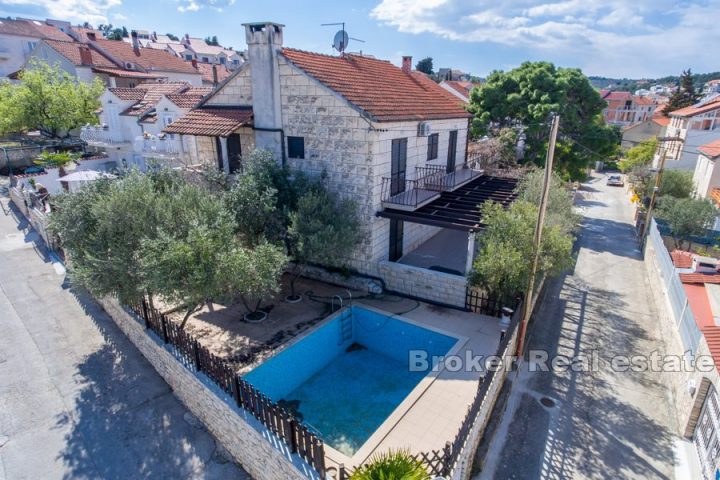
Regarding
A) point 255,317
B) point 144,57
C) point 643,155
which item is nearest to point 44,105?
point 144,57

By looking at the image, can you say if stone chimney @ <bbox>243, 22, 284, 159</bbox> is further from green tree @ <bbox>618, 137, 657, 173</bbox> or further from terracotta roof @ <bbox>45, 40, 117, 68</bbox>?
terracotta roof @ <bbox>45, 40, 117, 68</bbox>

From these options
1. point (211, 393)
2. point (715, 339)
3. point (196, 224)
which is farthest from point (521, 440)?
point (196, 224)

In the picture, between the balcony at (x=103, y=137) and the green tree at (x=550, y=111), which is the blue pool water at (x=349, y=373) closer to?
the green tree at (x=550, y=111)

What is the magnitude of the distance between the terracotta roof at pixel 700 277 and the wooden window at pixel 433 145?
10.4 m

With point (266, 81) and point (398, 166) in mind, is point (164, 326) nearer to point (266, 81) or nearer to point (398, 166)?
point (266, 81)

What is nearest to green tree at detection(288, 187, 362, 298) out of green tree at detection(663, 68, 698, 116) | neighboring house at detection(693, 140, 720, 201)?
neighboring house at detection(693, 140, 720, 201)

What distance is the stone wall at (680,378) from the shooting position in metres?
8.91

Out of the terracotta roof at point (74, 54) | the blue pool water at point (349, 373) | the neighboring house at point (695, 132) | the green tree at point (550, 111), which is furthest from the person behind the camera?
the terracotta roof at point (74, 54)

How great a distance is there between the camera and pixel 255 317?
1273 centimetres

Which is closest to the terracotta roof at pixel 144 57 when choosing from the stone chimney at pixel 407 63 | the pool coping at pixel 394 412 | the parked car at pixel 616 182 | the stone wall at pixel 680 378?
the stone chimney at pixel 407 63

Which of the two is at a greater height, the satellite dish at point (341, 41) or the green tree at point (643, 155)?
the satellite dish at point (341, 41)

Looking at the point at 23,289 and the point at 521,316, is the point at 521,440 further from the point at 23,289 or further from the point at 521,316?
the point at 23,289

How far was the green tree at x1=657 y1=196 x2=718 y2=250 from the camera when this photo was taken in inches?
708

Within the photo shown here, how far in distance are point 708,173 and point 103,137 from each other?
38366 millimetres
